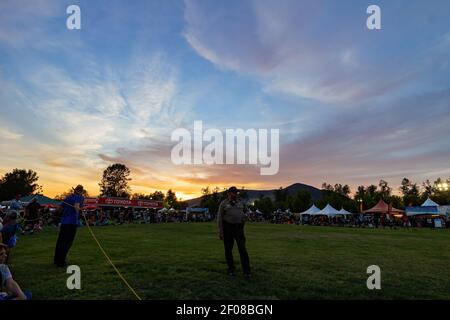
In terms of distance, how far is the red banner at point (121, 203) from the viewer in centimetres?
4982

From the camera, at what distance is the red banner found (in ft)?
163

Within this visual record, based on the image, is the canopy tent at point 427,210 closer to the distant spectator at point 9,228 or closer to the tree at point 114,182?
the distant spectator at point 9,228

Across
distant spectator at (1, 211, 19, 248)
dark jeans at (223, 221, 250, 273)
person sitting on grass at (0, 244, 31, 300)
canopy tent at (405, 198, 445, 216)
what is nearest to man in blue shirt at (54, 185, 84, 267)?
distant spectator at (1, 211, 19, 248)

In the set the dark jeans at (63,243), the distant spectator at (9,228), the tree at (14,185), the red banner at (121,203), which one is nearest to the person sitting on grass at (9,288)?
the distant spectator at (9,228)

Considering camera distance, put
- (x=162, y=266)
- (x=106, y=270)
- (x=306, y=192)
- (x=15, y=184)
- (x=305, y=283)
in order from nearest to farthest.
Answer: (x=305, y=283), (x=106, y=270), (x=162, y=266), (x=15, y=184), (x=306, y=192)

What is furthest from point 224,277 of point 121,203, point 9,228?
point 121,203

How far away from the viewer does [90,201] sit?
49.9 meters

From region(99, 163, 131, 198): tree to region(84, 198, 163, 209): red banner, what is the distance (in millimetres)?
67291

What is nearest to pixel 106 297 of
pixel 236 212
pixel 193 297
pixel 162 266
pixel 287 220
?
pixel 193 297

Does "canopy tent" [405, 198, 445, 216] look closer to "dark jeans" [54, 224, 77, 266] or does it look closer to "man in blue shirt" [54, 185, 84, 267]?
"man in blue shirt" [54, 185, 84, 267]

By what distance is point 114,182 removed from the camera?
418ft

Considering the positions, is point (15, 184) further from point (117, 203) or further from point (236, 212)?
point (236, 212)
